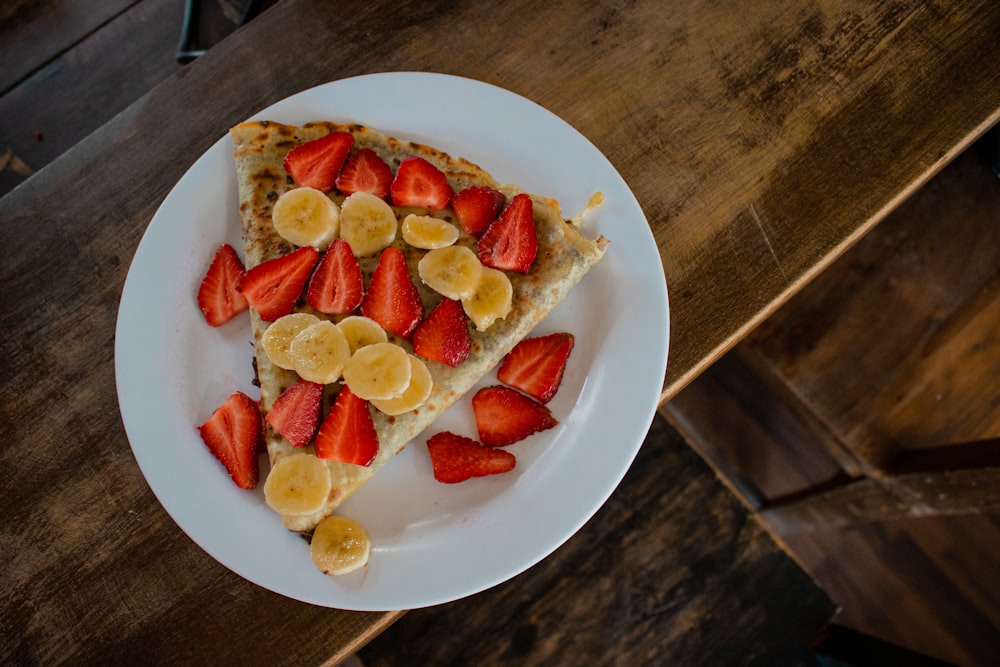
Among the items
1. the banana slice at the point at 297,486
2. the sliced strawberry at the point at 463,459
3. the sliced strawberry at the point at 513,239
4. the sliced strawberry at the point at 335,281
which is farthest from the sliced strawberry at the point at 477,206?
the banana slice at the point at 297,486

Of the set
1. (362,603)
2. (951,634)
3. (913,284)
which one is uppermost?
(362,603)

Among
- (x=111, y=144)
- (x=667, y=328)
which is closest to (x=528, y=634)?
(x=667, y=328)

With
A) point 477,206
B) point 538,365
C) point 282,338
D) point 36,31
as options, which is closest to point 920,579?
point 538,365

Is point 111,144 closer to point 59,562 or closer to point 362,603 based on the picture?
point 59,562

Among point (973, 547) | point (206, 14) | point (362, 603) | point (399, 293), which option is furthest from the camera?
point (206, 14)

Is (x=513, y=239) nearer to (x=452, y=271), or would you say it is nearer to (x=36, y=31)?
(x=452, y=271)

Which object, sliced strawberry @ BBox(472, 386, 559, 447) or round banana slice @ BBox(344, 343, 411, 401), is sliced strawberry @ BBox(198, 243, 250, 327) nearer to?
round banana slice @ BBox(344, 343, 411, 401)
